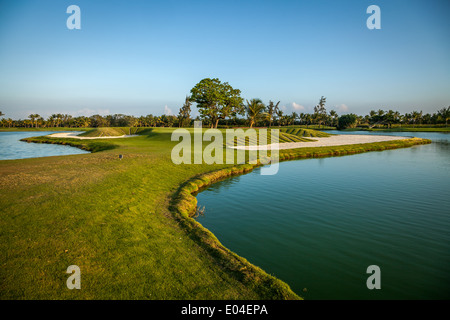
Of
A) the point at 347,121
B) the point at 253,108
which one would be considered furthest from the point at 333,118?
the point at 253,108

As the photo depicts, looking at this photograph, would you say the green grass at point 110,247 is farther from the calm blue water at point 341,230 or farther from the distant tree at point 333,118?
the distant tree at point 333,118

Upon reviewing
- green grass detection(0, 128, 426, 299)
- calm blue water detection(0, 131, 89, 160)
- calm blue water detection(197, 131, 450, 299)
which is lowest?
calm blue water detection(197, 131, 450, 299)

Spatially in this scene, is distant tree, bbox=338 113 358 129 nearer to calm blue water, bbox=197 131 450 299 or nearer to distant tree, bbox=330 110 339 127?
distant tree, bbox=330 110 339 127

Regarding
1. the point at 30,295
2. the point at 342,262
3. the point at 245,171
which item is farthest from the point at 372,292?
the point at 245,171

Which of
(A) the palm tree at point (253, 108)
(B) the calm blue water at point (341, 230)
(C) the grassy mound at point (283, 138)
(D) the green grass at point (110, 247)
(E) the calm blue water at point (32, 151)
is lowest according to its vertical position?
(B) the calm blue water at point (341, 230)

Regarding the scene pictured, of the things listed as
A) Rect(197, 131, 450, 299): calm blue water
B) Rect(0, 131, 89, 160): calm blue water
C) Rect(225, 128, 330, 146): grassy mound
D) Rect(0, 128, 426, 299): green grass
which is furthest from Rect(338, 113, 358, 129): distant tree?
Rect(0, 128, 426, 299): green grass

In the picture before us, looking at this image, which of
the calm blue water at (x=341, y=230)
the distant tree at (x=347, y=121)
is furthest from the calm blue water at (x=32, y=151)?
the distant tree at (x=347, y=121)

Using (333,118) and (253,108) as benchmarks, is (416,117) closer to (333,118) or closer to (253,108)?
(333,118)

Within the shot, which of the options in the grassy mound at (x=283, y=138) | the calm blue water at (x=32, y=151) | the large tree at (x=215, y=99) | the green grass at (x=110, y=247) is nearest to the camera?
the green grass at (x=110, y=247)
